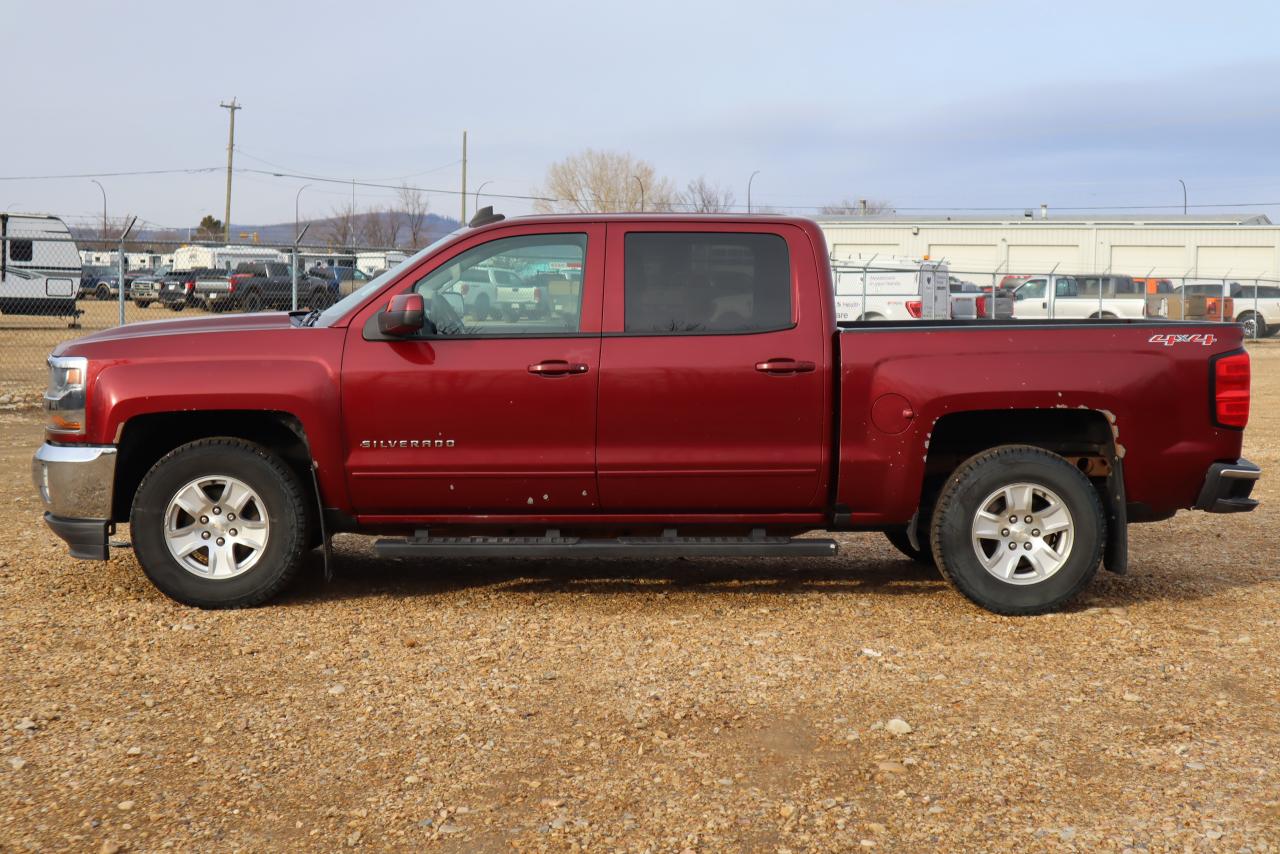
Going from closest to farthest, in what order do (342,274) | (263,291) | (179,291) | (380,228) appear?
1. (263,291)
2. (179,291)
3. (342,274)
4. (380,228)

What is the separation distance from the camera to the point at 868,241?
59.9 meters

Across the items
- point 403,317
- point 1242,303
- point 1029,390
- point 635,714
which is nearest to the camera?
point 635,714

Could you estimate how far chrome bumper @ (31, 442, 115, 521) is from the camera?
5.89m

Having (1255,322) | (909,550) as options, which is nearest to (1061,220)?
(1255,322)

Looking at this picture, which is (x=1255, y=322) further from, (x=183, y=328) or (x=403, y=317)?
(x=183, y=328)

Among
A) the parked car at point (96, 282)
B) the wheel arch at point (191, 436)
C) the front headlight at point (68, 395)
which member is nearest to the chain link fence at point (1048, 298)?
the wheel arch at point (191, 436)

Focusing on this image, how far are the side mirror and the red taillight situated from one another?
370 cm

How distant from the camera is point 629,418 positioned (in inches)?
231

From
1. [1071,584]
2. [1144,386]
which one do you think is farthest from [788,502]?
[1144,386]

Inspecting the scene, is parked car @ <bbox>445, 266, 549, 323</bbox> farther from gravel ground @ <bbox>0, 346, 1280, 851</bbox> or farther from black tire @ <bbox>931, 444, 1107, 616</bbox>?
black tire @ <bbox>931, 444, 1107, 616</bbox>

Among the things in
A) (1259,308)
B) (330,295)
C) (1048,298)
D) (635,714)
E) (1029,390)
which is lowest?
(635,714)

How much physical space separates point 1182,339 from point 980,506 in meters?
1.22

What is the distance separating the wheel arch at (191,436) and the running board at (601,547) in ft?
2.21

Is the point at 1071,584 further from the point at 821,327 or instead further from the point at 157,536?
the point at 157,536
